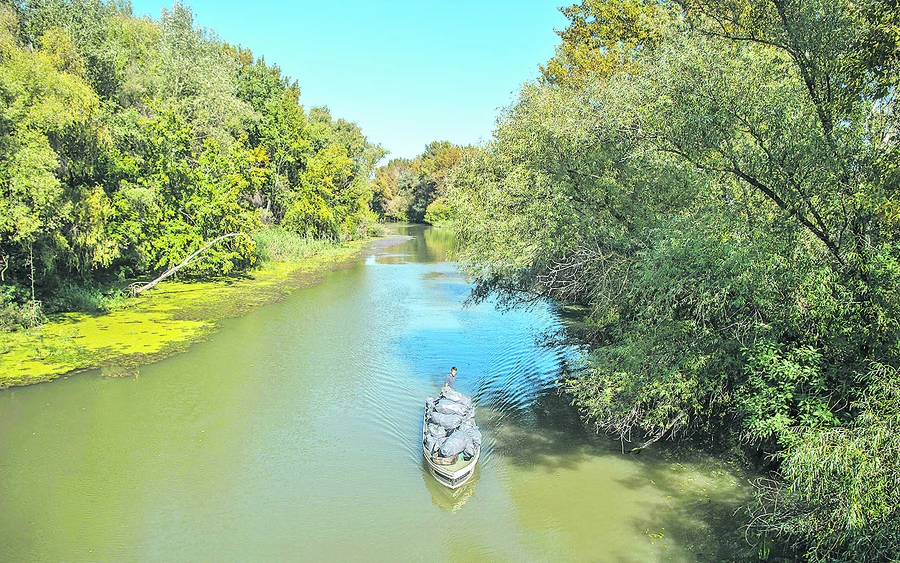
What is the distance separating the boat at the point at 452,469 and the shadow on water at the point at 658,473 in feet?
4.55

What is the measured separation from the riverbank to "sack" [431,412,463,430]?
33.1 ft

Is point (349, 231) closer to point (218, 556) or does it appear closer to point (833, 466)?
point (218, 556)

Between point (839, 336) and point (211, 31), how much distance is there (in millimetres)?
61949

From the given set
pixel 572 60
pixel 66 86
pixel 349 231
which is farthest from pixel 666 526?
pixel 349 231

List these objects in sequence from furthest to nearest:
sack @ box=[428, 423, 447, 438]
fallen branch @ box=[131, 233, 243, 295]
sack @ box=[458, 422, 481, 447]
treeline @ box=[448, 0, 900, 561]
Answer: fallen branch @ box=[131, 233, 243, 295], sack @ box=[428, 423, 447, 438], sack @ box=[458, 422, 481, 447], treeline @ box=[448, 0, 900, 561]

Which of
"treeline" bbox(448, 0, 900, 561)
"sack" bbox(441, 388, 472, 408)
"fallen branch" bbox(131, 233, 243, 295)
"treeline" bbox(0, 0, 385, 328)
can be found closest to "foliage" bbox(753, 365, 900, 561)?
"treeline" bbox(448, 0, 900, 561)

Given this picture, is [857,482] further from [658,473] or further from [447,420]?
[447,420]

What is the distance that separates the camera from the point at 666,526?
32.4ft

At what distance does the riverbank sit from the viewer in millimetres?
16703

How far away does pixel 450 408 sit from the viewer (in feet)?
41.8

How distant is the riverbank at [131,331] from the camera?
16703mm

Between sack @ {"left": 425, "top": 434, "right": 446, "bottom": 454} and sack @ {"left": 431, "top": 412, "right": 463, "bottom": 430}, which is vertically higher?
sack @ {"left": 431, "top": 412, "right": 463, "bottom": 430}

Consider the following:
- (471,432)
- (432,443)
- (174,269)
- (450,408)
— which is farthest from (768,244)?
(174,269)

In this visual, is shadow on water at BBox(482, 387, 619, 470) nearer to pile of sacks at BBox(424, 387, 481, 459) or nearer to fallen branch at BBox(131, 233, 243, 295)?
pile of sacks at BBox(424, 387, 481, 459)
